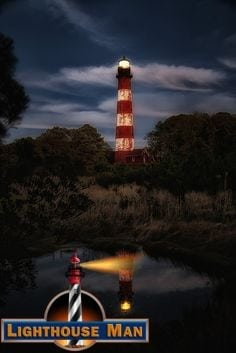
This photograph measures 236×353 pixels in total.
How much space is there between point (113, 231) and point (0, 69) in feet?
24.4

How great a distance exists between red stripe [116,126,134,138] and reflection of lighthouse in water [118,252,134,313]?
39225 mm

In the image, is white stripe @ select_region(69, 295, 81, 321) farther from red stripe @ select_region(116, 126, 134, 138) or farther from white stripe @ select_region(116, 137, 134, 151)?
red stripe @ select_region(116, 126, 134, 138)

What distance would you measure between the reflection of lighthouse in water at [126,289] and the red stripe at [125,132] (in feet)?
129

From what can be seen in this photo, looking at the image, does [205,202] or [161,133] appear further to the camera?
[161,133]

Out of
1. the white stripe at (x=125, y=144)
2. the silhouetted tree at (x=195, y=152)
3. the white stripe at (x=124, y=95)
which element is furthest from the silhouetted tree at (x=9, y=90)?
the white stripe at (x=124, y=95)

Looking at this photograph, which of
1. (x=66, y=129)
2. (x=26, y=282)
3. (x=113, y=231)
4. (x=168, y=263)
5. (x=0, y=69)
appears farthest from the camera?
(x=66, y=129)

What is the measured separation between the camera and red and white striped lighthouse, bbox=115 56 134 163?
165 ft

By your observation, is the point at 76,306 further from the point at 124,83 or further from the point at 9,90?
the point at 124,83

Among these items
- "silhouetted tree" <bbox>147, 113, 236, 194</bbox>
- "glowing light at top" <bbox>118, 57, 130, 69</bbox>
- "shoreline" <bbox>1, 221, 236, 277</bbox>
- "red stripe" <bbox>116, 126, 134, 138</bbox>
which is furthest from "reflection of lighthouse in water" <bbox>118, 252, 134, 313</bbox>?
"glowing light at top" <bbox>118, 57, 130, 69</bbox>

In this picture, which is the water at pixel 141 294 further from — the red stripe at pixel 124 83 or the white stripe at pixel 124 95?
the red stripe at pixel 124 83

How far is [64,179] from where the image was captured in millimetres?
10391

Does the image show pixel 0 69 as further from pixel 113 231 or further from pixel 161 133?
pixel 161 133

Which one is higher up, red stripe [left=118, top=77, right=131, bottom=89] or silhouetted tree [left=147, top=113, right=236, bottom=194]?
red stripe [left=118, top=77, right=131, bottom=89]

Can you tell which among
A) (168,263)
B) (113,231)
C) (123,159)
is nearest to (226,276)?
(168,263)
